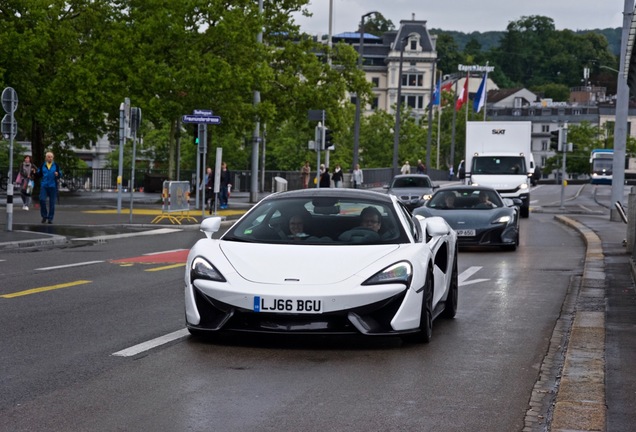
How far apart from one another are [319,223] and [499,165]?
3423 cm

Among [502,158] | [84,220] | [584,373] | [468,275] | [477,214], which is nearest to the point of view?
[584,373]

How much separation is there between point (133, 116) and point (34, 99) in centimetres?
1558

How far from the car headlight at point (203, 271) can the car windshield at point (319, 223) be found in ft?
2.18

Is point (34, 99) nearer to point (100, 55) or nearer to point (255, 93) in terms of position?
point (100, 55)

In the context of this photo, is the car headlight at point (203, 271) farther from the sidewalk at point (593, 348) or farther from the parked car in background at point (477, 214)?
the parked car in background at point (477, 214)

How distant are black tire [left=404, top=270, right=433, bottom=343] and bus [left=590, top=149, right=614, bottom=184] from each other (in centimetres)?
10614

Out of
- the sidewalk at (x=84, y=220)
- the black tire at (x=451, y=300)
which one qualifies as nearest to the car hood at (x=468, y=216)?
the sidewalk at (x=84, y=220)

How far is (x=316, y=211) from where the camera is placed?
11.1m

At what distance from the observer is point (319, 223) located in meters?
11.0

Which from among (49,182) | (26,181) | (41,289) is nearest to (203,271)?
(41,289)

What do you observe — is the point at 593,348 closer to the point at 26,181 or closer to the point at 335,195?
the point at 335,195

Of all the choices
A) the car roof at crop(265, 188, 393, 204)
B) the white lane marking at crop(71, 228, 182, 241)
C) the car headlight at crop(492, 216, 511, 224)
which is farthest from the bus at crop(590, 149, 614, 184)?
the car roof at crop(265, 188, 393, 204)

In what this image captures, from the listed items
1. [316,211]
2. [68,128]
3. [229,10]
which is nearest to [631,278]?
[316,211]

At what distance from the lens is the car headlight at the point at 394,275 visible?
9.70 m
